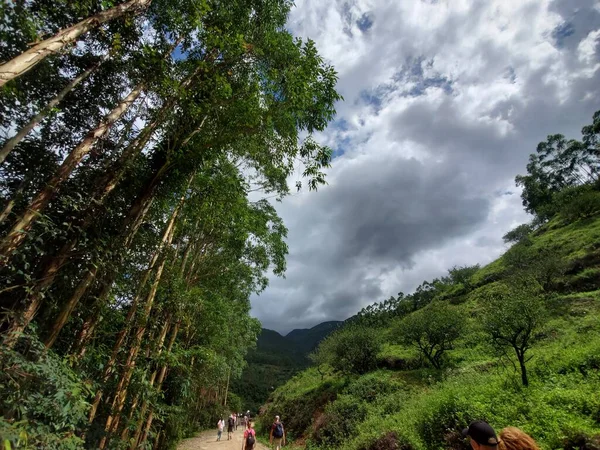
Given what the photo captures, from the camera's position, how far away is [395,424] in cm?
1158

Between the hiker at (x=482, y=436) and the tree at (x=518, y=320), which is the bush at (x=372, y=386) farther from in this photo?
the hiker at (x=482, y=436)

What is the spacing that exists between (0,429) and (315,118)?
662 cm

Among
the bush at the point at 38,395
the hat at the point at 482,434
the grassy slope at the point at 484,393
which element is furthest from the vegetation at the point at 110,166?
the grassy slope at the point at 484,393

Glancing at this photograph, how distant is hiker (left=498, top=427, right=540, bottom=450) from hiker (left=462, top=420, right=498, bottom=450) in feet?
0.27

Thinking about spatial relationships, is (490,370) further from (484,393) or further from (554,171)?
(554,171)

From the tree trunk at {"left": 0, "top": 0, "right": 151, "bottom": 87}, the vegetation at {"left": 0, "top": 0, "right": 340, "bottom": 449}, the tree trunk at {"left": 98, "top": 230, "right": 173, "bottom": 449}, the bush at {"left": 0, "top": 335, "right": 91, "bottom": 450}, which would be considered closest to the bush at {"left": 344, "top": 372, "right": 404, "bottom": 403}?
the vegetation at {"left": 0, "top": 0, "right": 340, "bottom": 449}

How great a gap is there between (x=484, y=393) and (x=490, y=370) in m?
5.74

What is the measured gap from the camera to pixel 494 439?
8.81ft

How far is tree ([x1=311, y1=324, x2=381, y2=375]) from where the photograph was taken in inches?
931

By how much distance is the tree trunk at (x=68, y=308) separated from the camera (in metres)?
3.89

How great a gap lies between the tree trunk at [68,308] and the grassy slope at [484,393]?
392 inches

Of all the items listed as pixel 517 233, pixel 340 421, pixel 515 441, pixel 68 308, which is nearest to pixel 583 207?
pixel 517 233

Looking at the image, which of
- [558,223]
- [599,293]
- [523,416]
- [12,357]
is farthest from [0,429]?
[558,223]

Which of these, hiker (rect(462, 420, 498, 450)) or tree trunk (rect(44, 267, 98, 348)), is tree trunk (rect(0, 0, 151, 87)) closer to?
tree trunk (rect(44, 267, 98, 348))
